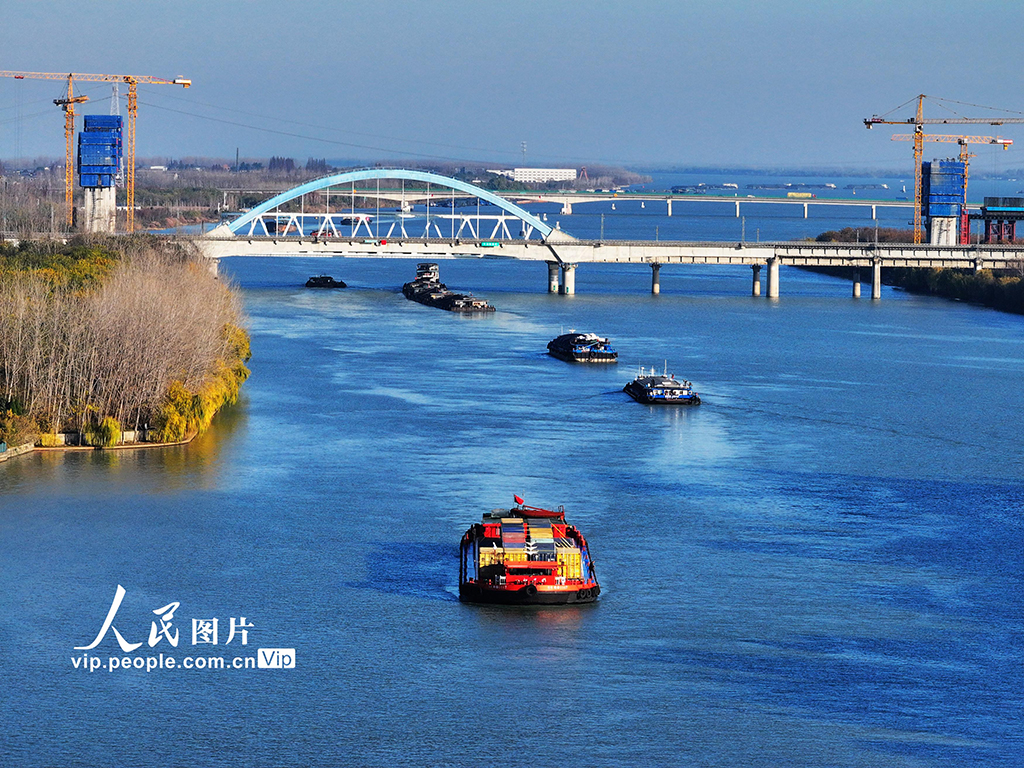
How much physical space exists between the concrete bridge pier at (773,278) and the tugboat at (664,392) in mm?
30646

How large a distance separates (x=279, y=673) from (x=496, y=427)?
50.0ft

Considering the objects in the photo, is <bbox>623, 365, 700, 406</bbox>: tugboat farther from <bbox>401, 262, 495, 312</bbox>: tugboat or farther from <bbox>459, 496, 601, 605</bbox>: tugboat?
<bbox>401, 262, 495, 312</bbox>: tugboat

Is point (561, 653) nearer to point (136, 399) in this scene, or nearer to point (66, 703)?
point (66, 703)

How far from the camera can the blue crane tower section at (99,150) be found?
6831 cm

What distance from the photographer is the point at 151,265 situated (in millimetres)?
41656

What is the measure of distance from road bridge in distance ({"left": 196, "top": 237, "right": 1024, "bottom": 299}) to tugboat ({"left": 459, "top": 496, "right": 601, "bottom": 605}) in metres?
46.2

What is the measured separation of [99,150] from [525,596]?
5371 cm

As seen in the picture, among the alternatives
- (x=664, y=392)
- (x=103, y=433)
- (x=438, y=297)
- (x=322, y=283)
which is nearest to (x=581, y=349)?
(x=664, y=392)

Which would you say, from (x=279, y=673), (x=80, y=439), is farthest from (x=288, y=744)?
(x=80, y=439)

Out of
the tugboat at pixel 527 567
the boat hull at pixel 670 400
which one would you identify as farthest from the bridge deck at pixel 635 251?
the tugboat at pixel 527 567

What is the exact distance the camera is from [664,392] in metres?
36.0

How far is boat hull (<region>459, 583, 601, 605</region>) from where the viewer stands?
19500 millimetres

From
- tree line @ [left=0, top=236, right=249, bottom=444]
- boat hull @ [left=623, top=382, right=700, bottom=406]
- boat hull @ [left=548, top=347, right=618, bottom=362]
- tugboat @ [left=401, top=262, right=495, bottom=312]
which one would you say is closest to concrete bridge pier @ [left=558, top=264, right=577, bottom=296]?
tugboat @ [left=401, top=262, right=495, bottom=312]

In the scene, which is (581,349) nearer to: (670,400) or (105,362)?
(670,400)
